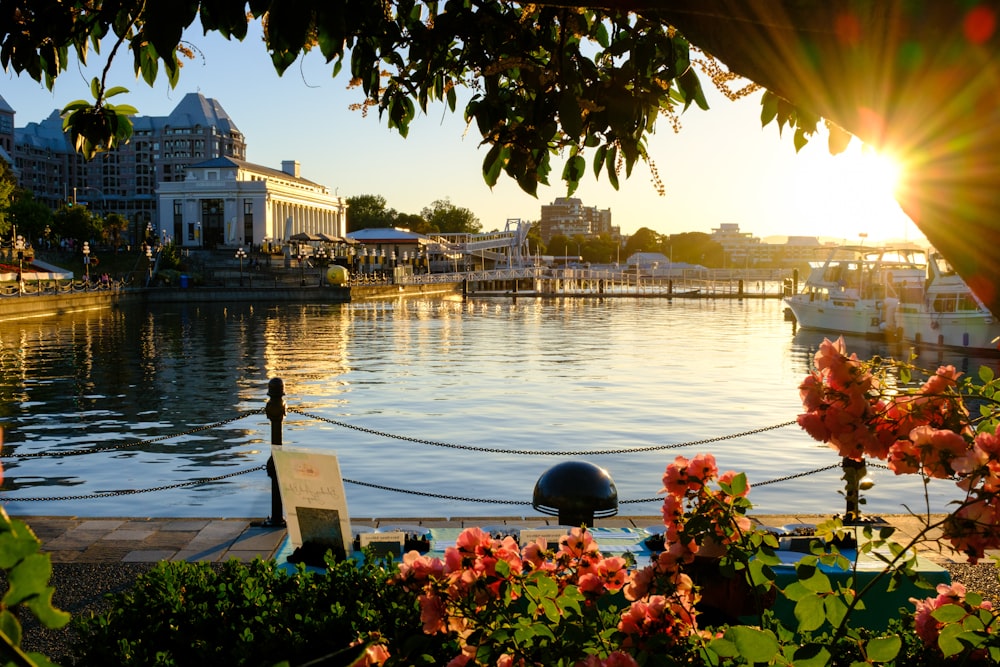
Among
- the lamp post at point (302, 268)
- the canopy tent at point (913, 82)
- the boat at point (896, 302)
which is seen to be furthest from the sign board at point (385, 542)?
the lamp post at point (302, 268)

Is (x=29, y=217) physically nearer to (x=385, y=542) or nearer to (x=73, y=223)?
(x=73, y=223)

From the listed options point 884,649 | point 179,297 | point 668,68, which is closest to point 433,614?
point 884,649

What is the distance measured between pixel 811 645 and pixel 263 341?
39.0 metres

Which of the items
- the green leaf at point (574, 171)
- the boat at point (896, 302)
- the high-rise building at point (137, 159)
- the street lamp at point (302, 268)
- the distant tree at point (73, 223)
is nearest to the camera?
the green leaf at point (574, 171)

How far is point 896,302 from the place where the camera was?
→ 1859 inches

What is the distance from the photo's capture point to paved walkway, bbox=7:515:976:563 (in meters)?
7.73

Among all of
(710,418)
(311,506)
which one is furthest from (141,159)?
(311,506)

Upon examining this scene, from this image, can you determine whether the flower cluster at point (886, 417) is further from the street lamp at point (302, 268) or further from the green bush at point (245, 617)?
the street lamp at point (302, 268)

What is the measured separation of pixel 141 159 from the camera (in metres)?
197

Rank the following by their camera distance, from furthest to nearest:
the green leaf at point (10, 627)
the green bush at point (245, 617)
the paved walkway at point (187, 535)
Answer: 1. the paved walkway at point (187, 535)
2. the green bush at point (245, 617)
3. the green leaf at point (10, 627)

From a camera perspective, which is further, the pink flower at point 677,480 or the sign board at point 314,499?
the sign board at point 314,499

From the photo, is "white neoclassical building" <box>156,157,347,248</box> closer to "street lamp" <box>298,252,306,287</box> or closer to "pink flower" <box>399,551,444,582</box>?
"street lamp" <box>298,252,306,287</box>

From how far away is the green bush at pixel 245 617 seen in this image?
397 cm

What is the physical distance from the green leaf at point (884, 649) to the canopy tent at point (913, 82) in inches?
36.3
